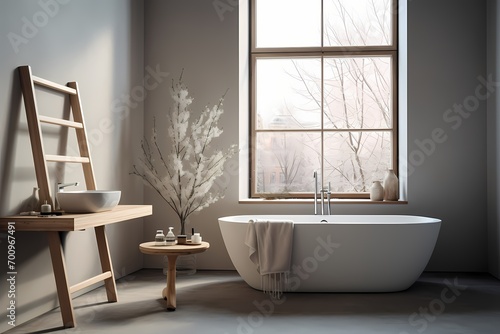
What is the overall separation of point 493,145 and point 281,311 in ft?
8.79

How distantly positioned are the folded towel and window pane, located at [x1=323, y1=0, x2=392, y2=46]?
7.99 feet

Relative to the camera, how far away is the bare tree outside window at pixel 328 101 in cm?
586

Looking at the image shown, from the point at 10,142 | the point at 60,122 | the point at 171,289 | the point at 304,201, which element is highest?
the point at 60,122

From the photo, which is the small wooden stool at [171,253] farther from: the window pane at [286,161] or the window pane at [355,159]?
the window pane at [355,159]

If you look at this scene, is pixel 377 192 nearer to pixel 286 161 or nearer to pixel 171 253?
pixel 286 161

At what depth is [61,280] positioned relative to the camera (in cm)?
342

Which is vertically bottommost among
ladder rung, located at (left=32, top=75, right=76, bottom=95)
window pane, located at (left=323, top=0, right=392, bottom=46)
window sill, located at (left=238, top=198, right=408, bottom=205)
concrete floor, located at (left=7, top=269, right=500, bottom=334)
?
concrete floor, located at (left=7, top=269, right=500, bottom=334)

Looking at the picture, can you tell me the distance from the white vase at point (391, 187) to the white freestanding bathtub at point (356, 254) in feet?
3.47

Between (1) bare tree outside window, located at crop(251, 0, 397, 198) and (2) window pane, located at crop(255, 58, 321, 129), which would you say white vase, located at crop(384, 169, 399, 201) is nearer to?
(1) bare tree outside window, located at crop(251, 0, 397, 198)

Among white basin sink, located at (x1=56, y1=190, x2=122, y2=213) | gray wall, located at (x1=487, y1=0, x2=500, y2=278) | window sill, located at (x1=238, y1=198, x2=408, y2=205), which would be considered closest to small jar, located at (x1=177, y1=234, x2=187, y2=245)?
white basin sink, located at (x1=56, y1=190, x2=122, y2=213)

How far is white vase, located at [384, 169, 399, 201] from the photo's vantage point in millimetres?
5500

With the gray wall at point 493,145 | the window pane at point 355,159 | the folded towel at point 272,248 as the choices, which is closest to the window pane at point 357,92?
the window pane at point 355,159

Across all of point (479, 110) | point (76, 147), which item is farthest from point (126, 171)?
point (479, 110)

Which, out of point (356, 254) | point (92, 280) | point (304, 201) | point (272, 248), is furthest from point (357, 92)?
point (92, 280)
